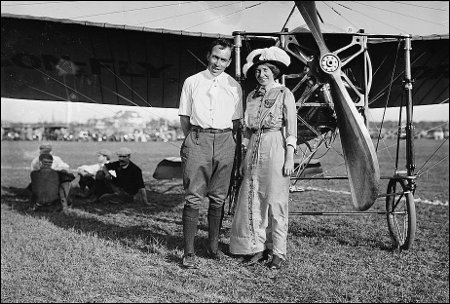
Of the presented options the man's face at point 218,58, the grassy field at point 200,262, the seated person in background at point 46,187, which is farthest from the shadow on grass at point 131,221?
the man's face at point 218,58

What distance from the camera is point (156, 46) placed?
5273 millimetres

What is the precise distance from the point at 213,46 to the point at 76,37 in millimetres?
2122

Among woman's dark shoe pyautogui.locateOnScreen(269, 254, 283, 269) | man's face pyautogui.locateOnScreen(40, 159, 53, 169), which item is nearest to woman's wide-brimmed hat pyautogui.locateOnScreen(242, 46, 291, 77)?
woman's dark shoe pyautogui.locateOnScreen(269, 254, 283, 269)

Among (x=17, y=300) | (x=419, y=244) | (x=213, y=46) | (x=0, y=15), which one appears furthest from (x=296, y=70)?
(x=17, y=300)

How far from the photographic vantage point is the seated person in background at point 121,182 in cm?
805

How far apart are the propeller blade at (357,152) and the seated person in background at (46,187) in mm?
5135

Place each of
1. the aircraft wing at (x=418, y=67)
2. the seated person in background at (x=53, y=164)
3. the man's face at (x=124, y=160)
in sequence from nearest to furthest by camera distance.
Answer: the aircraft wing at (x=418, y=67), the seated person in background at (x=53, y=164), the man's face at (x=124, y=160)

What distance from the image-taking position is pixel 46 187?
7.14 m

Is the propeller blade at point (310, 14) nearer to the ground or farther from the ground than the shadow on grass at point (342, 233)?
farther from the ground

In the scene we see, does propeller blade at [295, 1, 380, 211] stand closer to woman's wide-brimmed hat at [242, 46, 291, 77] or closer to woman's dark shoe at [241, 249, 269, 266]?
woman's wide-brimmed hat at [242, 46, 291, 77]

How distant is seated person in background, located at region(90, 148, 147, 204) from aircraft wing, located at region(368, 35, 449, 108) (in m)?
4.69

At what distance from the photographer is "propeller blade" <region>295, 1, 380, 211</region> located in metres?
3.63

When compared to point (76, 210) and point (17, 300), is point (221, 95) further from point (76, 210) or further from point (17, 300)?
point (76, 210)

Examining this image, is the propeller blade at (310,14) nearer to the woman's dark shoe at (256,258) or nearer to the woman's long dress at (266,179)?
the woman's long dress at (266,179)
